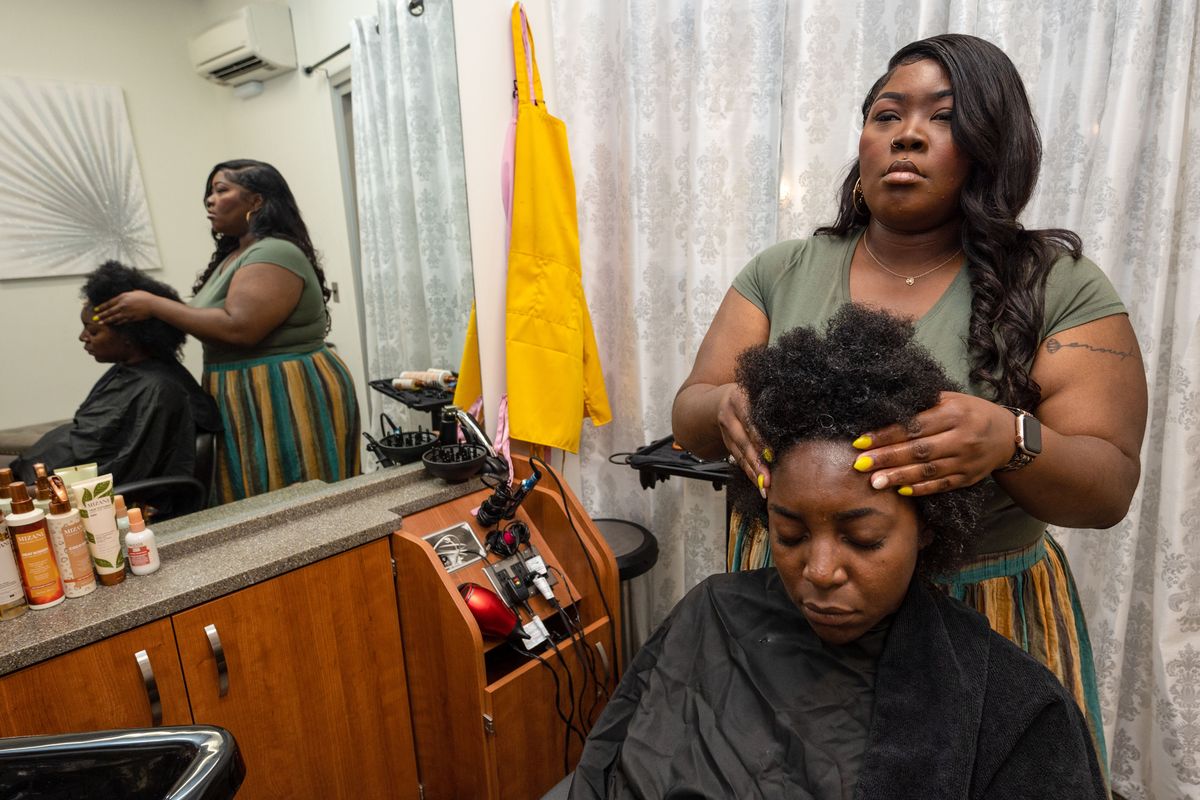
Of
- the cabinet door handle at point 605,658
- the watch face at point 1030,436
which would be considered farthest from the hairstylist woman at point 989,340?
the cabinet door handle at point 605,658

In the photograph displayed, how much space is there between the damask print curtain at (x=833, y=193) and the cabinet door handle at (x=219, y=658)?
1150mm

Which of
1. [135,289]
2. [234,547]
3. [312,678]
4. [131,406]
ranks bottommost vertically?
[312,678]

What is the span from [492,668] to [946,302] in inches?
48.2

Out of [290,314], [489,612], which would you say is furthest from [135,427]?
[489,612]

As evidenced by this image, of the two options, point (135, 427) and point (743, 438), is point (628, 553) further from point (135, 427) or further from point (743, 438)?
point (135, 427)

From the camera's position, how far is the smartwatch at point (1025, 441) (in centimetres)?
73

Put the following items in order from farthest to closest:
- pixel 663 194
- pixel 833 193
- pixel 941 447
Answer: pixel 663 194
pixel 833 193
pixel 941 447

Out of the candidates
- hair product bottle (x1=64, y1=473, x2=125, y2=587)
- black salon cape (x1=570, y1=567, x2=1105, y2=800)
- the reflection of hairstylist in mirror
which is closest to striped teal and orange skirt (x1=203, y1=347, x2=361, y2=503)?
the reflection of hairstylist in mirror

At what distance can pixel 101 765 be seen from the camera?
2.27 ft

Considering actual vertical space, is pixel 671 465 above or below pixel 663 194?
below

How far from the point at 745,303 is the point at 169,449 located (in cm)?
123

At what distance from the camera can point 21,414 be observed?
48.9 inches

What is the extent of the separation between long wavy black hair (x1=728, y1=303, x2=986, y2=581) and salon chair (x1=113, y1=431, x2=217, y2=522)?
123cm

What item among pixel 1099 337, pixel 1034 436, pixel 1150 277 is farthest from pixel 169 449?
pixel 1150 277
